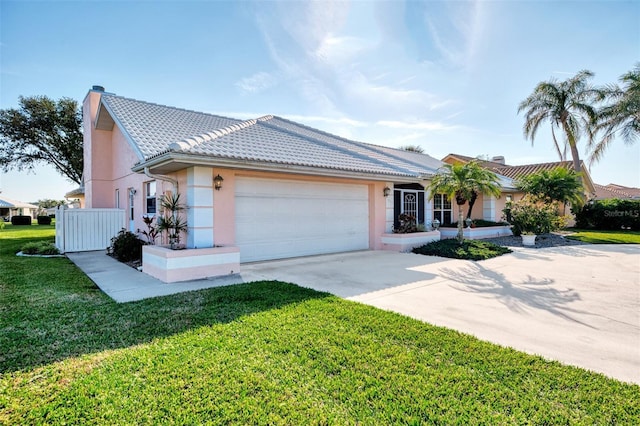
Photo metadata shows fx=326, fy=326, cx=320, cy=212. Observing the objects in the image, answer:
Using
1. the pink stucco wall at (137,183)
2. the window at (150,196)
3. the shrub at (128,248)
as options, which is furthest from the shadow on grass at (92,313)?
the window at (150,196)

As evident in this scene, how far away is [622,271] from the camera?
8.95 meters

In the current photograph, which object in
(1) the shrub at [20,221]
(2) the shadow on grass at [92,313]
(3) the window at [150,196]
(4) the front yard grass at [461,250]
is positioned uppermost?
(3) the window at [150,196]

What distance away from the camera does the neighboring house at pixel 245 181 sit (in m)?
8.56

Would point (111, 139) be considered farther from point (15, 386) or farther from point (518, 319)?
point (518, 319)

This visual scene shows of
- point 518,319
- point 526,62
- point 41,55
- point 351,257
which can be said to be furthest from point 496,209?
point 41,55

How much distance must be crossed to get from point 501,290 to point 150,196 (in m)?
11.3

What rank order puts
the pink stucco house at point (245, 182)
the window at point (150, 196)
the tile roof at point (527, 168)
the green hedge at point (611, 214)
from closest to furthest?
1. the pink stucco house at point (245, 182)
2. the window at point (150, 196)
3. the green hedge at point (611, 214)
4. the tile roof at point (527, 168)

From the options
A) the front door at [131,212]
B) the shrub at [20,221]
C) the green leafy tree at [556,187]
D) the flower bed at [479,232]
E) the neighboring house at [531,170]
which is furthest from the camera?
the shrub at [20,221]

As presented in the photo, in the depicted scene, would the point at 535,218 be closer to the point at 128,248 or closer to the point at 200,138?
the point at 200,138

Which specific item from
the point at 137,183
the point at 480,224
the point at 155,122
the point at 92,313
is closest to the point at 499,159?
the point at 480,224

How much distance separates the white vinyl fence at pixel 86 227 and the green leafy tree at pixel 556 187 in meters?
21.1

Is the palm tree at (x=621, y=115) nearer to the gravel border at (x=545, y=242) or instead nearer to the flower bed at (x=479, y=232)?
the gravel border at (x=545, y=242)

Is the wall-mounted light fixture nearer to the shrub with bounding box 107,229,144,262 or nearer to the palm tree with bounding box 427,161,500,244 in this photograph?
the shrub with bounding box 107,229,144,262

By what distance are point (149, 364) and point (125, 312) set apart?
2223mm
